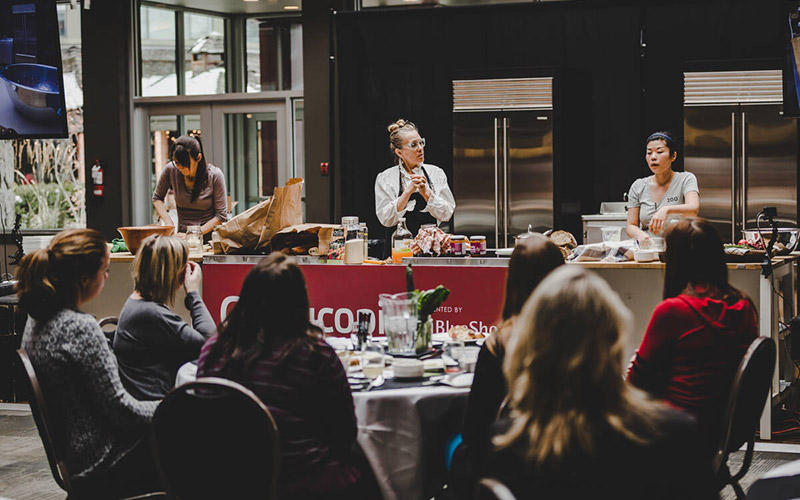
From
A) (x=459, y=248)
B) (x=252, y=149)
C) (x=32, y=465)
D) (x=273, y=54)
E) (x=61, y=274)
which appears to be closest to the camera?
(x=61, y=274)

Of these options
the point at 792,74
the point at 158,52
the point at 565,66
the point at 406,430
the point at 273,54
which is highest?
the point at 158,52

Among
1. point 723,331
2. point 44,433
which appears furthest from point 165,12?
point 723,331

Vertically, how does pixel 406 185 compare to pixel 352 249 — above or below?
above

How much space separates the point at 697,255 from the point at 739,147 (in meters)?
4.81

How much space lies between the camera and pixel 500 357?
8.10ft

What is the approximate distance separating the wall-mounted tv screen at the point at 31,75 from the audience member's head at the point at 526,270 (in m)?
5.12

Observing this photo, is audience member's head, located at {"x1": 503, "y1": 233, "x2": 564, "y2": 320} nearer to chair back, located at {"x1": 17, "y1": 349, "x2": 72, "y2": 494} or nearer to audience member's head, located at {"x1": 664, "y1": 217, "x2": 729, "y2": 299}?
audience member's head, located at {"x1": 664, "y1": 217, "x2": 729, "y2": 299}

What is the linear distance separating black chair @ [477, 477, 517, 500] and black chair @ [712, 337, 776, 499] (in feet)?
3.55

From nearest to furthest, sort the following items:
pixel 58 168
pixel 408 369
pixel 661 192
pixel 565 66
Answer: pixel 408 369 < pixel 661 192 < pixel 565 66 < pixel 58 168

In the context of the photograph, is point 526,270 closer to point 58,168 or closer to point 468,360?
point 468,360

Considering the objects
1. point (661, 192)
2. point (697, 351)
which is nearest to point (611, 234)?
point (661, 192)

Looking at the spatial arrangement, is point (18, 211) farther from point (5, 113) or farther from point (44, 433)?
point (44, 433)

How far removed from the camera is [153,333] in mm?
3168

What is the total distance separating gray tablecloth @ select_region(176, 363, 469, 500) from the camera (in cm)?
278
